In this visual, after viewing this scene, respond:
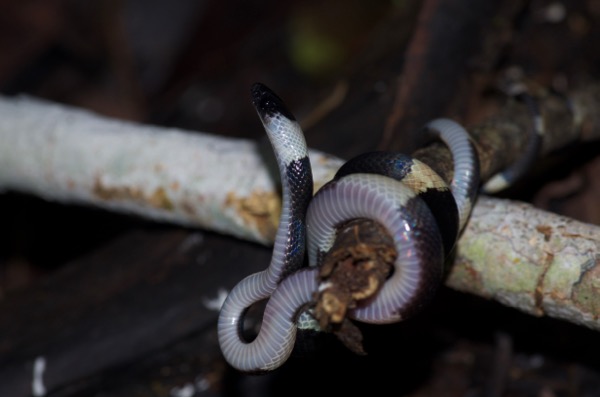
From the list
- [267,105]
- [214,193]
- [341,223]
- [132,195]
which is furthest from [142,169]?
[341,223]

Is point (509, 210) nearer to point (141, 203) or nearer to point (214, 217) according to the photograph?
point (214, 217)

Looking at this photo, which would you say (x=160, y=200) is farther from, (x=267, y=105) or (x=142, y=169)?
(x=267, y=105)

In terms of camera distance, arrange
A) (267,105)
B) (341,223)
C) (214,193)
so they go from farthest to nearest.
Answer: (214,193) < (267,105) < (341,223)

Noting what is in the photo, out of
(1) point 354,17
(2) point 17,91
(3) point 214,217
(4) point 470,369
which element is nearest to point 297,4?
(1) point 354,17

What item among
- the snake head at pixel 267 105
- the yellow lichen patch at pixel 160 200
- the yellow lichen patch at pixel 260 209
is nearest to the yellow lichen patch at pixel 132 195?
the yellow lichen patch at pixel 160 200

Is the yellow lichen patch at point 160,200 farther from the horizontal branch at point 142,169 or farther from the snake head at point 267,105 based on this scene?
the snake head at point 267,105

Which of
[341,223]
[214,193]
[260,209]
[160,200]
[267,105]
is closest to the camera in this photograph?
[341,223]
